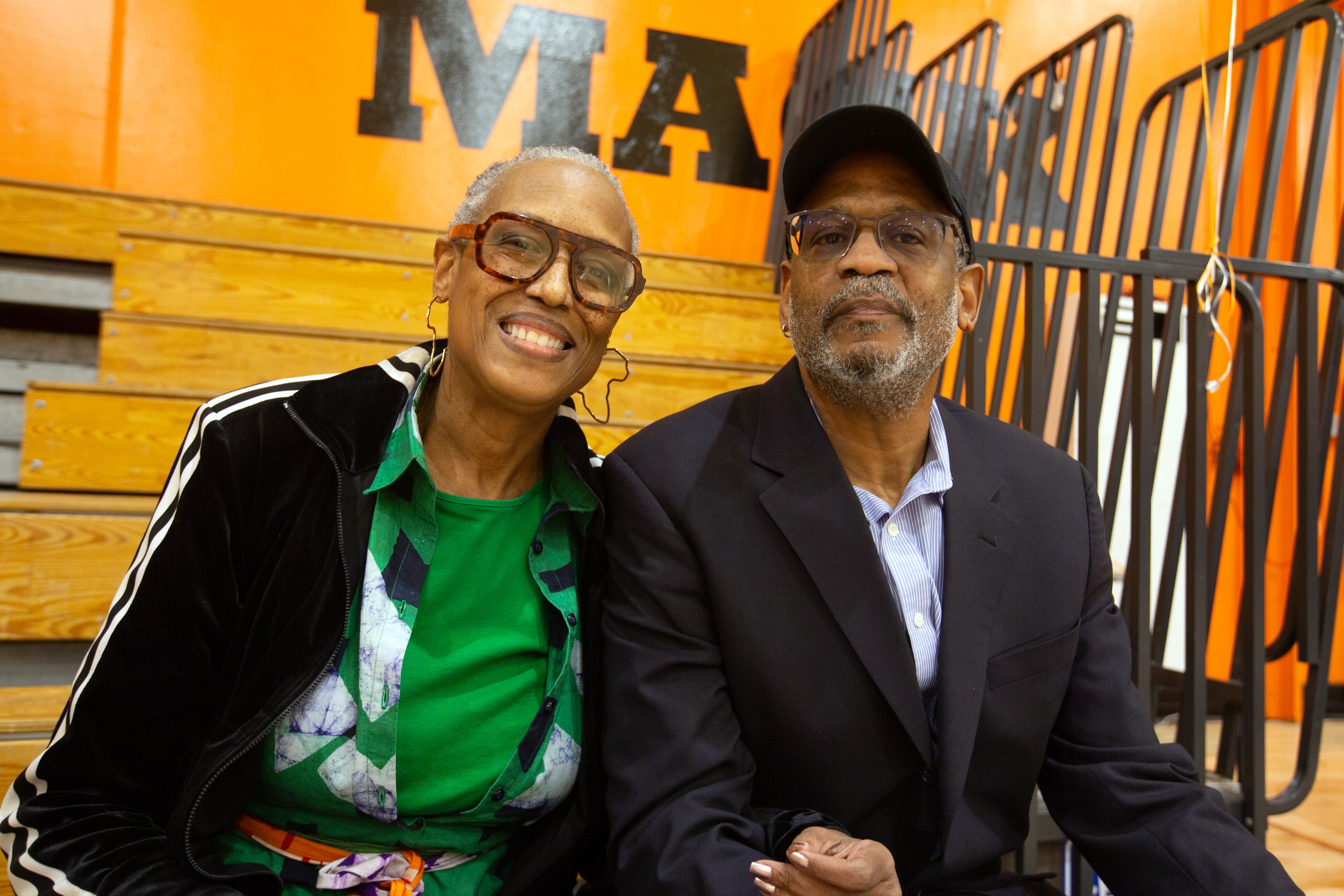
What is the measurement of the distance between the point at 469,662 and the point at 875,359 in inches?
28.6

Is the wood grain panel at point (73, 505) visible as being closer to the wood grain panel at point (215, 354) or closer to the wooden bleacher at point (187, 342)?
the wooden bleacher at point (187, 342)

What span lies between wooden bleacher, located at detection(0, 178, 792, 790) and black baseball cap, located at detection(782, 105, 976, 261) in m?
1.35

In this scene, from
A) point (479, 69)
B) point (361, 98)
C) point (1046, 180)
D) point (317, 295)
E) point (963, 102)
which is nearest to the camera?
point (317, 295)

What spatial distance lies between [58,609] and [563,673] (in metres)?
1.43

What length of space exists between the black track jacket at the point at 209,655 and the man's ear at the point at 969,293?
3.15ft

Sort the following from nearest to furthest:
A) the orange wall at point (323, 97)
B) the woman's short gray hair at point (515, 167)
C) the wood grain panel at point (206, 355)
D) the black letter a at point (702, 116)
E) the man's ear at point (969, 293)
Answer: the woman's short gray hair at point (515, 167) → the man's ear at point (969, 293) → the wood grain panel at point (206, 355) → the orange wall at point (323, 97) → the black letter a at point (702, 116)

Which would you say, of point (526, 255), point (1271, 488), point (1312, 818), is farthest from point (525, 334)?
point (1312, 818)

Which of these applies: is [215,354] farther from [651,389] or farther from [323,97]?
[323,97]

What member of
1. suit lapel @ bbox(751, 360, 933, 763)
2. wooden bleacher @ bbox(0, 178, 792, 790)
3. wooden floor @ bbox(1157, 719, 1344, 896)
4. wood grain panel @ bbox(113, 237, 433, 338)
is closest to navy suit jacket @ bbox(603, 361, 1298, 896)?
suit lapel @ bbox(751, 360, 933, 763)

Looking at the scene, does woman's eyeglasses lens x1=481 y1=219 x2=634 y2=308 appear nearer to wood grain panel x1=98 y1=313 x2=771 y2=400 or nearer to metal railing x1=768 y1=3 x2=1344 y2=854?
metal railing x1=768 y1=3 x2=1344 y2=854

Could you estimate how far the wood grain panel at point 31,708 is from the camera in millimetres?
1601

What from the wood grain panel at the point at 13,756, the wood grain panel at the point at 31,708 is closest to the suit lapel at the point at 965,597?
the wood grain panel at the point at 31,708

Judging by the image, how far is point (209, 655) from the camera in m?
1.15

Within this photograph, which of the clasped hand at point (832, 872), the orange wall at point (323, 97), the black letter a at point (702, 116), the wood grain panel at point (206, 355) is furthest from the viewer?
the black letter a at point (702, 116)
